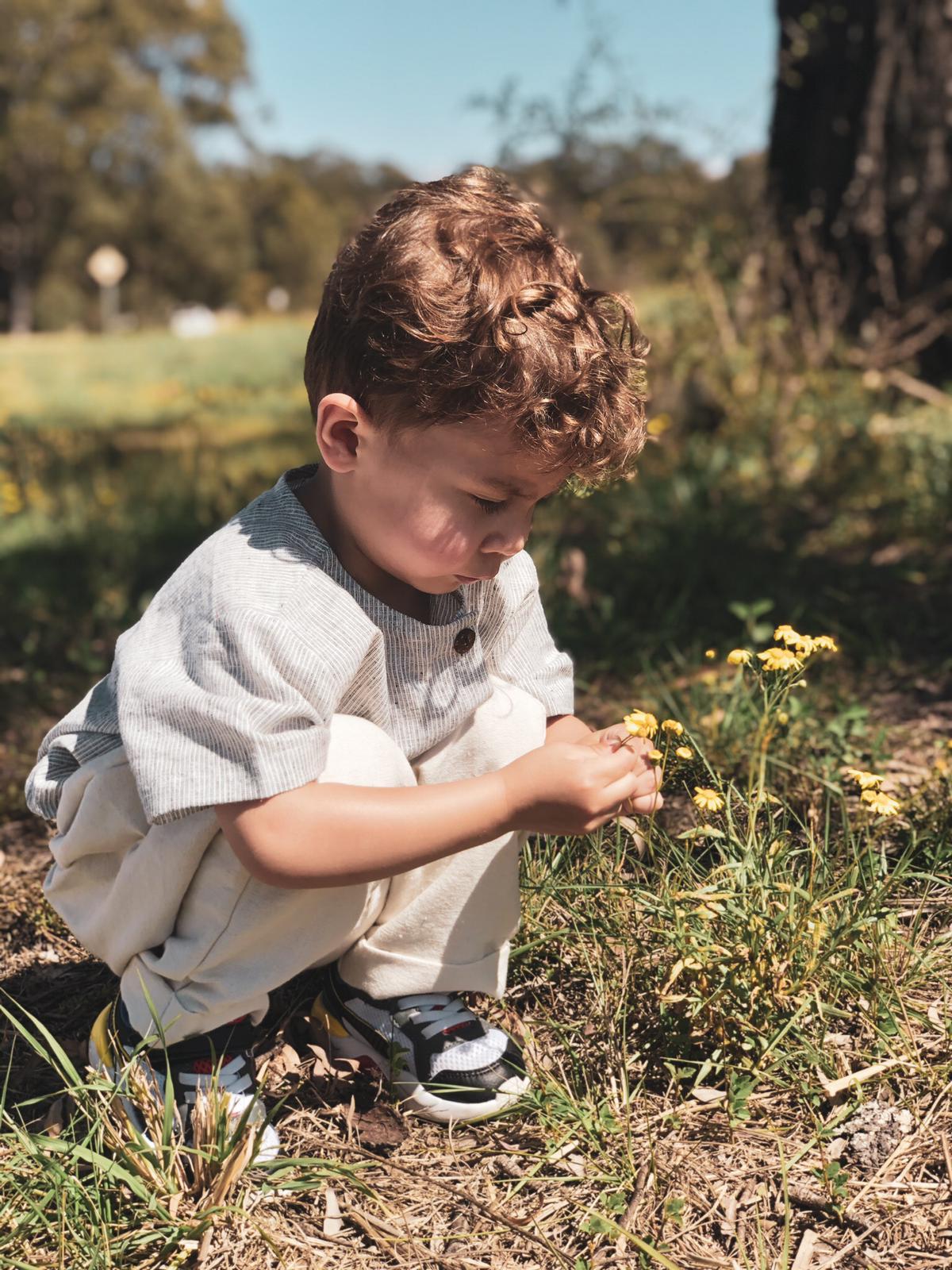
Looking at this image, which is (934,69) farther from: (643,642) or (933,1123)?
(933,1123)

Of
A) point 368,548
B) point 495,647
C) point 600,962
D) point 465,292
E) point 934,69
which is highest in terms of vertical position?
point 934,69

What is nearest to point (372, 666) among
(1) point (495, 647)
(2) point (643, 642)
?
(1) point (495, 647)

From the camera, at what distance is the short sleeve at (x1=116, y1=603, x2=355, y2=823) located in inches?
54.6

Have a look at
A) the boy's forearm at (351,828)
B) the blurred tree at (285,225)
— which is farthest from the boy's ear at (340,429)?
the blurred tree at (285,225)

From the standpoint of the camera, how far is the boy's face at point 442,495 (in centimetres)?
151

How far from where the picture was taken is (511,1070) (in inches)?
66.7

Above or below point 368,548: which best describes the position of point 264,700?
below

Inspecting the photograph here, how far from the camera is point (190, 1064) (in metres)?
1.66

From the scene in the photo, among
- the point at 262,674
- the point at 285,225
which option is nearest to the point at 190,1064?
the point at 262,674

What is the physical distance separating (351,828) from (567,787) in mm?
275

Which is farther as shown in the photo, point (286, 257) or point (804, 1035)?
point (286, 257)

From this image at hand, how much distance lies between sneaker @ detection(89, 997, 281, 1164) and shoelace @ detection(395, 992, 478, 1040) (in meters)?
0.23

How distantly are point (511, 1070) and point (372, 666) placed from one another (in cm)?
63

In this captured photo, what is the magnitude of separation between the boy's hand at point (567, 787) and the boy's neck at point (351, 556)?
1.08ft
